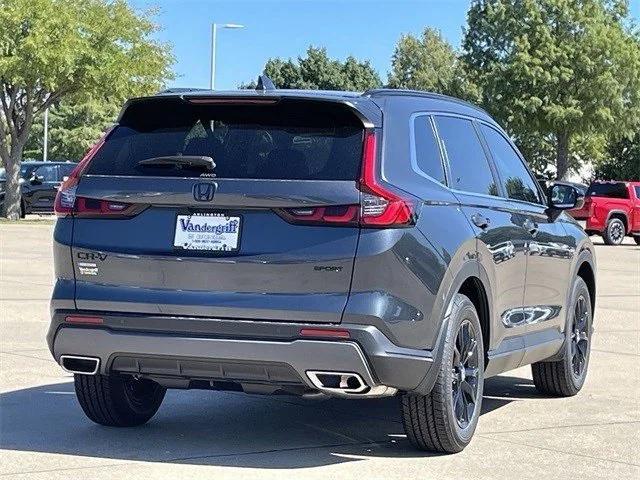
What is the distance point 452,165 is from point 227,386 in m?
1.65

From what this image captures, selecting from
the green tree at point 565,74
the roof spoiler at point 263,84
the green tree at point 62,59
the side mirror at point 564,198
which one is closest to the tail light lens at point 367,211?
the roof spoiler at point 263,84

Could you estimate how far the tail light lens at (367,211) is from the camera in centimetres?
598

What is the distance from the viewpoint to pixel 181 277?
20.1ft

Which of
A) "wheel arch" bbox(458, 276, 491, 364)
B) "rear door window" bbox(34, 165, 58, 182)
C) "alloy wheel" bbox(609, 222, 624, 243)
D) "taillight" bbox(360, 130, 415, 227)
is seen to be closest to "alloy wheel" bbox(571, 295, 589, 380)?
"wheel arch" bbox(458, 276, 491, 364)

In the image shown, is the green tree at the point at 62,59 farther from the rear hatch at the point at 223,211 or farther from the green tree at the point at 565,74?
the rear hatch at the point at 223,211

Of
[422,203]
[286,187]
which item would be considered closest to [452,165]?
[422,203]

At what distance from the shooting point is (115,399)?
23.1 feet

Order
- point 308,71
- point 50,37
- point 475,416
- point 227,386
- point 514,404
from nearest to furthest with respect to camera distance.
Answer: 1. point 227,386
2. point 475,416
3. point 514,404
4. point 50,37
5. point 308,71

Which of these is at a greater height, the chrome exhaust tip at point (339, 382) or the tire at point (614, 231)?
the chrome exhaust tip at point (339, 382)

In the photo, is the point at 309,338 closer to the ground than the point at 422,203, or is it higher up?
closer to the ground

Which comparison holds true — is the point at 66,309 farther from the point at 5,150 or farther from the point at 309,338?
the point at 5,150

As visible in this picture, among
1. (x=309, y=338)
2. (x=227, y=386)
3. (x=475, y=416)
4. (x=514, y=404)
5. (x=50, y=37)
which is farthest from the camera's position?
(x=50, y=37)

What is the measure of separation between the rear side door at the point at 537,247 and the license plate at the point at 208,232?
2.11 metres

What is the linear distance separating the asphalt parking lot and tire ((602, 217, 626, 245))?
1053 inches
